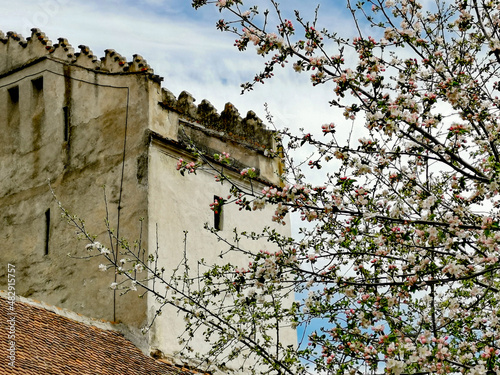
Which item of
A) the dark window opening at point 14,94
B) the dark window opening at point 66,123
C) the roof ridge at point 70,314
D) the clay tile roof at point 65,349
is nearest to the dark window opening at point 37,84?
the dark window opening at point 14,94

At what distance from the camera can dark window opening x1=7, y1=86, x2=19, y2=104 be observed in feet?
65.5

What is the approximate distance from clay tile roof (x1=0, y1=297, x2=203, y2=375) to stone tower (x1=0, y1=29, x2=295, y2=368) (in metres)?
0.79

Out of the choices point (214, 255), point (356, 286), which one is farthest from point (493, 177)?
point (214, 255)

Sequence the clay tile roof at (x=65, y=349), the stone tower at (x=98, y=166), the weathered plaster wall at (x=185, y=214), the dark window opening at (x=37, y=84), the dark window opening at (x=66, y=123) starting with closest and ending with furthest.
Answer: the clay tile roof at (x=65, y=349)
the weathered plaster wall at (x=185, y=214)
the stone tower at (x=98, y=166)
the dark window opening at (x=66, y=123)
the dark window opening at (x=37, y=84)

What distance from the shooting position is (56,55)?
19.4 meters

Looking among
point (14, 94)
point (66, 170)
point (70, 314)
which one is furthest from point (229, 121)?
point (70, 314)

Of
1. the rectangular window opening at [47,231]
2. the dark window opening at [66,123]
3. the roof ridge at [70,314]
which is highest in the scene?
the dark window opening at [66,123]

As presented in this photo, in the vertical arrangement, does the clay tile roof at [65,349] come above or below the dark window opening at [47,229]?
below

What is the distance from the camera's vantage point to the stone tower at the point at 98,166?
1697 centimetres

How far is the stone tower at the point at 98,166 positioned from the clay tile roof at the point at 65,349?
79cm

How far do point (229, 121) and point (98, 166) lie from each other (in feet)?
12.2

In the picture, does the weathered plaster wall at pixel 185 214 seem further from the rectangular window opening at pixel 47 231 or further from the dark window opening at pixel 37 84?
the dark window opening at pixel 37 84

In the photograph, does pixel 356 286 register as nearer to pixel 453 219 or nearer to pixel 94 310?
pixel 453 219

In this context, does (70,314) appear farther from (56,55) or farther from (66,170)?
(56,55)
